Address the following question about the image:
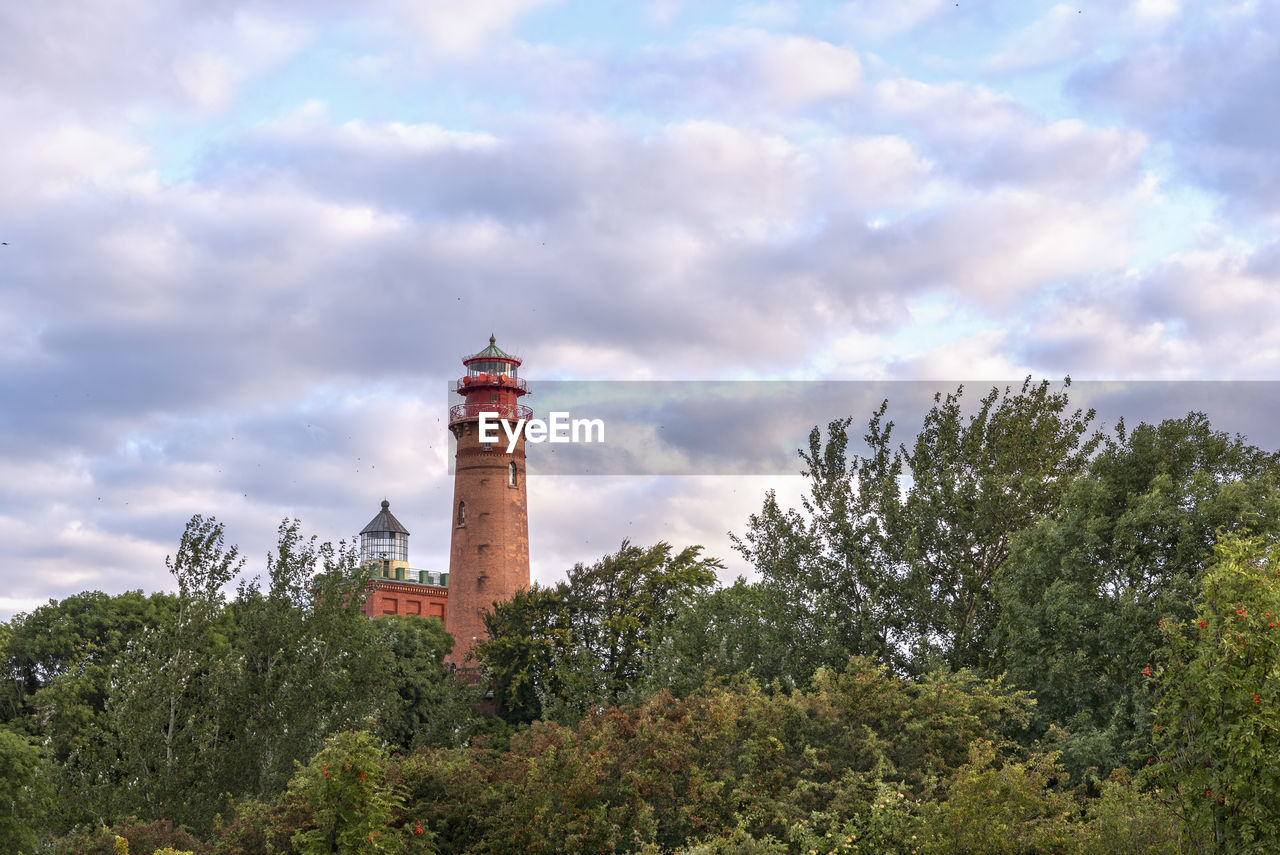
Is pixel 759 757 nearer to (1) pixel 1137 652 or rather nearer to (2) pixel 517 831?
(2) pixel 517 831

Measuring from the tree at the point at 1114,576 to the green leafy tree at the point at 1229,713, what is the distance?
11569 millimetres

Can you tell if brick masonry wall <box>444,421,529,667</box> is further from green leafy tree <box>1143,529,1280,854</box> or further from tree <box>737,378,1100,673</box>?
green leafy tree <box>1143,529,1280,854</box>

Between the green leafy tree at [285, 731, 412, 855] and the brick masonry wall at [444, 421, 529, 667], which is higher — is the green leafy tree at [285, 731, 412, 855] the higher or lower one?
the lower one

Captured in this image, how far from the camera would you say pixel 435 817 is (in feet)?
71.7

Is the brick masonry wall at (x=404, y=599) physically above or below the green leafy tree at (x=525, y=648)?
above

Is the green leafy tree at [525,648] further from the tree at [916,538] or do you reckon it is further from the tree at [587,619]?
the tree at [916,538]

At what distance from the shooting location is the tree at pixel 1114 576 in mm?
24672

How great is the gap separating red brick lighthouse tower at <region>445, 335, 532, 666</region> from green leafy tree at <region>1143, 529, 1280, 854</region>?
2023 inches

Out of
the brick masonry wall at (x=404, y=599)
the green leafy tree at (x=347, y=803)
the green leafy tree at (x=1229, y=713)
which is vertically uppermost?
the brick masonry wall at (x=404, y=599)

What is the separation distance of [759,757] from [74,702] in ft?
103

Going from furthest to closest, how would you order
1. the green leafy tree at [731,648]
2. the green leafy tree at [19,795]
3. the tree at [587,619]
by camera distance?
the tree at [587,619] → the green leafy tree at [19,795] → the green leafy tree at [731,648]

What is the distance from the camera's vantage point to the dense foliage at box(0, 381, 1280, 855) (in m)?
16.8

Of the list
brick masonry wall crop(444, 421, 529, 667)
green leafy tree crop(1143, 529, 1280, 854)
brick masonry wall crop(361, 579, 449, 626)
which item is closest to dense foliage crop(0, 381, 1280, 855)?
green leafy tree crop(1143, 529, 1280, 854)

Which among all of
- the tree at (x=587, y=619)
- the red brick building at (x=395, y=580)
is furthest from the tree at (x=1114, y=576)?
the red brick building at (x=395, y=580)
